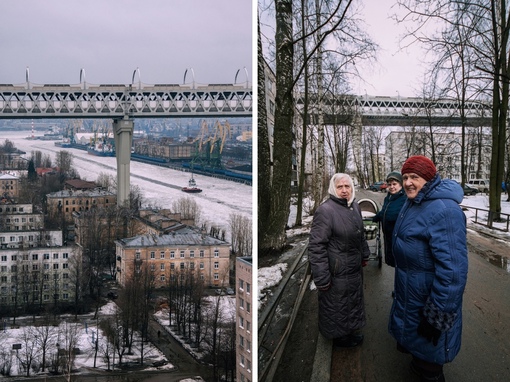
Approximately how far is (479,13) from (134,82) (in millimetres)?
2757

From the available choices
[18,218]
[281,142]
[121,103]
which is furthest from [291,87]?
[18,218]

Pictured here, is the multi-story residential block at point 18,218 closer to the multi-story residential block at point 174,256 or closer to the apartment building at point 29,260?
the apartment building at point 29,260

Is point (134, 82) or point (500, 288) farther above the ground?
point (134, 82)

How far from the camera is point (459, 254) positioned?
0.98 meters

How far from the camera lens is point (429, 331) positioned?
1.03m

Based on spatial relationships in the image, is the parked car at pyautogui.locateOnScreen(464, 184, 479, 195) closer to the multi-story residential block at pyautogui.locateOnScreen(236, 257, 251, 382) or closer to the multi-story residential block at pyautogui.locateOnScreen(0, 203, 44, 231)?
the multi-story residential block at pyautogui.locateOnScreen(236, 257, 251, 382)

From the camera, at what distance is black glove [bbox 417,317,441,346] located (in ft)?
3.37

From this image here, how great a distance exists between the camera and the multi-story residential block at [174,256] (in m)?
3.19

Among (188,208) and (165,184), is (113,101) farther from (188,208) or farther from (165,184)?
(188,208)

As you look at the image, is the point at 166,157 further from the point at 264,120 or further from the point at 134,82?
the point at 264,120

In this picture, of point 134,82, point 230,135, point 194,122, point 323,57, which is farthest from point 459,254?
point 134,82

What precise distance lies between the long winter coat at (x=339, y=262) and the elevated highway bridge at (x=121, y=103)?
2.04 meters

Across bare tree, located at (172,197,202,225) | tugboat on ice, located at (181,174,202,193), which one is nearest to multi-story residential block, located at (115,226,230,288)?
bare tree, located at (172,197,202,225)

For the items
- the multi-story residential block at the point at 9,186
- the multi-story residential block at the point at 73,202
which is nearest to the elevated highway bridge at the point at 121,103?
the multi-story residential block at the point at 73,202
